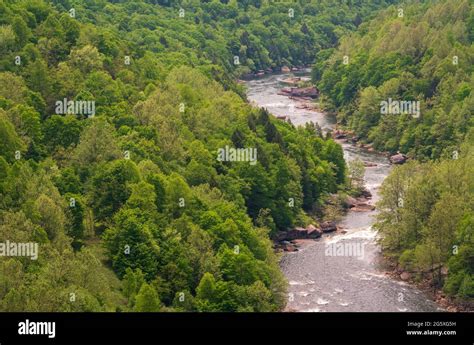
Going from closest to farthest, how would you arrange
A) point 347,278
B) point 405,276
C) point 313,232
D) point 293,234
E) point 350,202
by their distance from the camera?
point 347,278 → point 405,276 → point 293,234 → point 313,232 → point 350,202

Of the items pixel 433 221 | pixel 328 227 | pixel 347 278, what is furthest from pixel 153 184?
pixel 328 227

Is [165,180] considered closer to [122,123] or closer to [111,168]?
[111,168]

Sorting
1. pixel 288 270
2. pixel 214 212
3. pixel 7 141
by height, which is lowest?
pixel 288 270

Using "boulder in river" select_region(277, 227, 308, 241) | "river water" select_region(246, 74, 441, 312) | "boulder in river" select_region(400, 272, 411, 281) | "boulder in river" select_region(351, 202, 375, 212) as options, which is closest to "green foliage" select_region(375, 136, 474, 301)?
"boulder in river" select_region(400, 272, 411, 281)

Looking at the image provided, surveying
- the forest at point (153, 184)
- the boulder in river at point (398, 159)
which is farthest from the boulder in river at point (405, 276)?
the boulder in river at point (398, 159)

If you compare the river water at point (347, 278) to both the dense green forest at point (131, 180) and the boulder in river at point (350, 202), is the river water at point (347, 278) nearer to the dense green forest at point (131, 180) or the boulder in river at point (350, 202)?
the dense green forest at point (131, 180)

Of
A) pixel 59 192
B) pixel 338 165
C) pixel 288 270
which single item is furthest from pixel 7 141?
pixel 338 165

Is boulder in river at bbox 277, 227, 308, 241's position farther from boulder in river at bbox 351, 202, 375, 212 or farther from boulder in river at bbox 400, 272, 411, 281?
boulder in river at bbox 400, 272, 411, 281

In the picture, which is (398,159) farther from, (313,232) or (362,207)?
(313,232)

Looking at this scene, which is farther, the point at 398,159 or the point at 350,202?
the point at 398,159
